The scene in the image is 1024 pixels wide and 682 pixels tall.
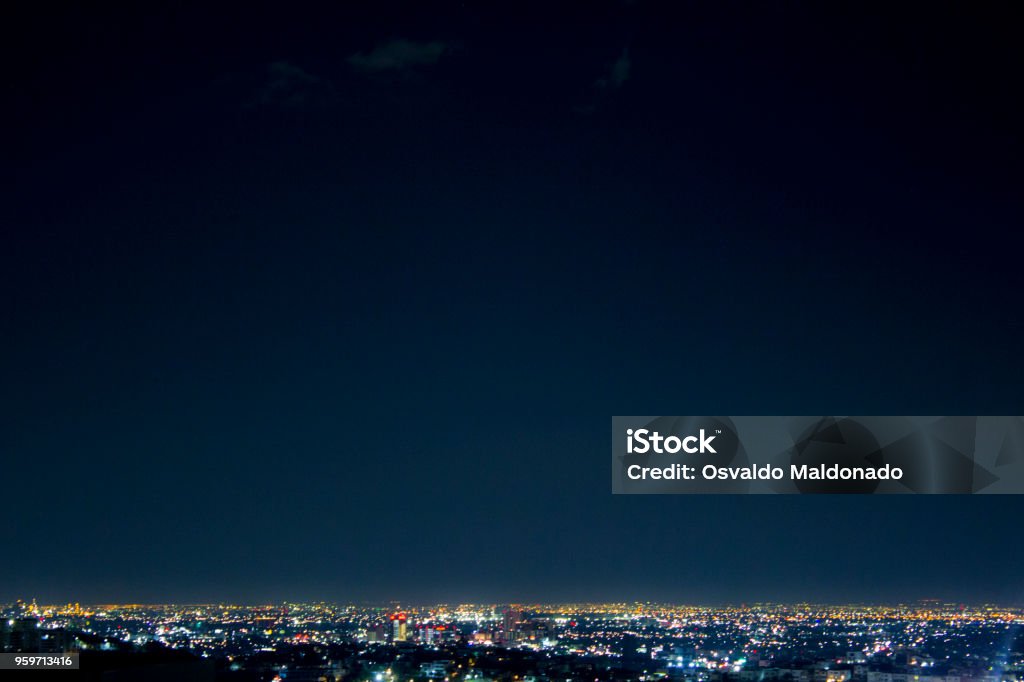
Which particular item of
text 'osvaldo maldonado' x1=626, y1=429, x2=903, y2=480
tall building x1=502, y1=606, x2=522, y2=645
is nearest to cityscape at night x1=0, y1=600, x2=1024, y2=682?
tall building x1=502, y1=606, x2=522, y2=645

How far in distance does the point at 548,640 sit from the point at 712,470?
12.1 meters

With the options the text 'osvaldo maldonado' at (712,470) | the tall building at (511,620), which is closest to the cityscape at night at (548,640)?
the tall building at (511,620)

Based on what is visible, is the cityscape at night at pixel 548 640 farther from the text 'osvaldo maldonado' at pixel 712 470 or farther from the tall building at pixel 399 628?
the text 'osvaldo maldonado' at pixel 712 470

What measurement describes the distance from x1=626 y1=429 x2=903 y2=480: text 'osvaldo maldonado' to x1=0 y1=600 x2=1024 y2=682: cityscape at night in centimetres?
412

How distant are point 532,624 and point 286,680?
910 cm

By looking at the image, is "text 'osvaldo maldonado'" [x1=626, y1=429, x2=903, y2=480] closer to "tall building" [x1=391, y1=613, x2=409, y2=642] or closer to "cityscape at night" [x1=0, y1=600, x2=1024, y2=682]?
"cityscape at night" [x1=0, y1=600, x2=1024, y2=682]

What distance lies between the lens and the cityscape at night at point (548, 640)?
14156 millimetres

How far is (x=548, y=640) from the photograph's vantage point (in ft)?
70.4

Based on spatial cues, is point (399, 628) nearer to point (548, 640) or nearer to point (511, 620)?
point (511, 620)

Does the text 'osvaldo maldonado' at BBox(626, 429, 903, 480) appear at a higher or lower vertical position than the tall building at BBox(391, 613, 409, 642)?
higher

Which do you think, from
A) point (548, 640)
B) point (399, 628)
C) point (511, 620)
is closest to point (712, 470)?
point (548, 640)

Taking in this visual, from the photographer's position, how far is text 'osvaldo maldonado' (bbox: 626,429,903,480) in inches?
408

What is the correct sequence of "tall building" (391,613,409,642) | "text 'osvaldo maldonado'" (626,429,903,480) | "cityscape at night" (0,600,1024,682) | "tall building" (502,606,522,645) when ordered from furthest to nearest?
"tall building" (391,613,409,642)
"tall building" (502,606,522,645)
"cityscape at night" (0,600,1024,682)
"text 'osvaldo maldonado'" (626,429,903,480)

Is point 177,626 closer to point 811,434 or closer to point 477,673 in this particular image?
point 477,673
